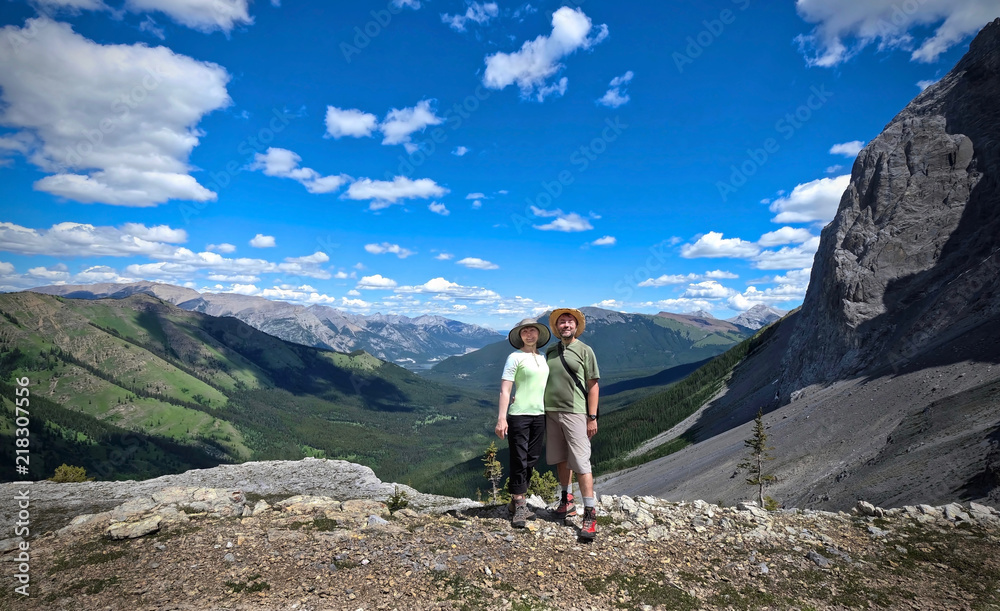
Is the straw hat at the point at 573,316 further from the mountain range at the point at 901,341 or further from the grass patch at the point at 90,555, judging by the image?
the mountain range at the point at 901,341

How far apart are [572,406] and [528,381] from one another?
1.19 meters

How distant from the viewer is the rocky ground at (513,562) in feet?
23.2

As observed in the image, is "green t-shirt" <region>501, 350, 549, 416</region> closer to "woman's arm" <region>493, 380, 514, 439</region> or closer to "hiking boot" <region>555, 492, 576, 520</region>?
"woman's arm" <region>493, 380, 514, 439</region>

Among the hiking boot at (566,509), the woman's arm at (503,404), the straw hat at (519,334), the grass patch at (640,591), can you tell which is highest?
the straw hat at (519,334)

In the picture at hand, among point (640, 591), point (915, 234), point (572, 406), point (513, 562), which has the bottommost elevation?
point (640, 591)

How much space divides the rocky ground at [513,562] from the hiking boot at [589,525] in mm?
227

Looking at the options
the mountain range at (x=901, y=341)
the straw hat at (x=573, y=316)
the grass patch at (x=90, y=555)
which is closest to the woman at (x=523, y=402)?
the straw hat at (x=573, y=316)

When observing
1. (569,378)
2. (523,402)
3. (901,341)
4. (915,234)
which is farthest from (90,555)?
(915,234)

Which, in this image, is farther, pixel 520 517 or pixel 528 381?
pixel 520 517

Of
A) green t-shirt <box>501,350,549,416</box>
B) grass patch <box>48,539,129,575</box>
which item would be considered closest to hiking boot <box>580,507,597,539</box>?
green t-shirt <box>501,350,549,416</box>

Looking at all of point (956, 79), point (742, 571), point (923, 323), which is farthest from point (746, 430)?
point (742, 571)

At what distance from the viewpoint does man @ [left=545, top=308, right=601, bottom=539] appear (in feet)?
30.8

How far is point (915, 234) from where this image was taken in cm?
6275

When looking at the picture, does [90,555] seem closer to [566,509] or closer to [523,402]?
[523,402]
